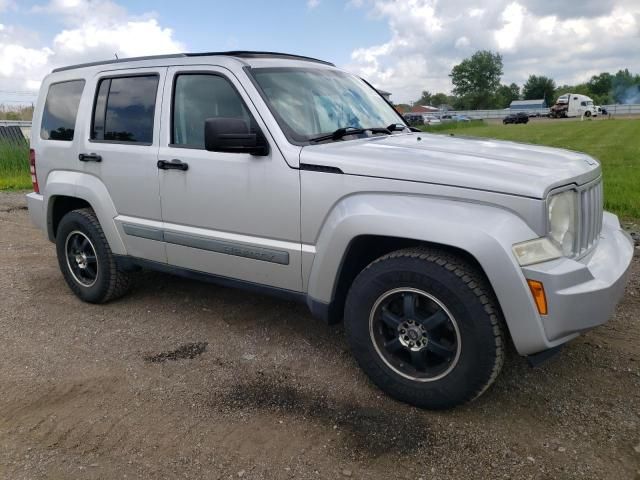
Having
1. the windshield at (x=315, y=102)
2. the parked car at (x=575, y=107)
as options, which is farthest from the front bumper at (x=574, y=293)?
the parked car at (x=575, y=107)

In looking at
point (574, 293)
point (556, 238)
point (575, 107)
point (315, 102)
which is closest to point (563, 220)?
point (556, 238)

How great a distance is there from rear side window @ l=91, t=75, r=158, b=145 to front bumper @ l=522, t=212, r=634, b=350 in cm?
293

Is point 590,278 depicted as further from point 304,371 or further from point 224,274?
point 224,274

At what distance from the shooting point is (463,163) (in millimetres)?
3037

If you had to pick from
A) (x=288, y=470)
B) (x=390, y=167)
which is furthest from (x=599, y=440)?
(x=390, y=167)

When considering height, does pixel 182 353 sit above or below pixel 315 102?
below

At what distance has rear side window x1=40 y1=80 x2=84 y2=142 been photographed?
4836mm

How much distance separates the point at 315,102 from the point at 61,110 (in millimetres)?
2502

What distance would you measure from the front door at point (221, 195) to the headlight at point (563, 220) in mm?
1429

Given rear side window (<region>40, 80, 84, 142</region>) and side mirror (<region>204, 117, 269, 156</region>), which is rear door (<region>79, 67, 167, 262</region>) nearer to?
rear side window (<region>40, 80, 84, 142</region>)

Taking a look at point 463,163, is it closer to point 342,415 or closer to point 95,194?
point 342,415

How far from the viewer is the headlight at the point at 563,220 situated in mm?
2824

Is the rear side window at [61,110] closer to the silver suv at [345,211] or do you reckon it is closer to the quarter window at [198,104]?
the silver suv at [345,211]

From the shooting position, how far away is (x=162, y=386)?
11.6ft
